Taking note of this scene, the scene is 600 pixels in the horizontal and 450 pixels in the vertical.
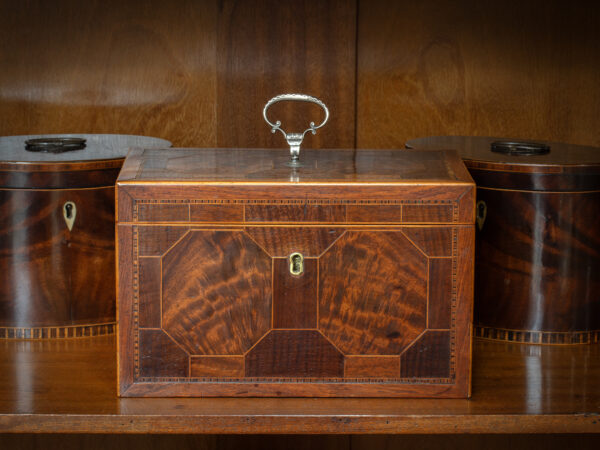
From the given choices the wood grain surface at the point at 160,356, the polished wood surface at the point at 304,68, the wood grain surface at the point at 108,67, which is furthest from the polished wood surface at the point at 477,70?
the wood grain surface at the point at 160,356

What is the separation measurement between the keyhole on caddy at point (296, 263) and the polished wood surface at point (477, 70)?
2.17ft

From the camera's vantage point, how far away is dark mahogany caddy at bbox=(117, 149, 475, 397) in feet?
2.84

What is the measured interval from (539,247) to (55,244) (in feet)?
2.11

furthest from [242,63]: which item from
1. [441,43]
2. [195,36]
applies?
[441,43]

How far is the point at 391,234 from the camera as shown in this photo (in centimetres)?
88

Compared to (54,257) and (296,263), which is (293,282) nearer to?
(296,263)

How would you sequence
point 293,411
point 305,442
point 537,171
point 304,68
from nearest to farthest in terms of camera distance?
1. point 293,411
2. point 537,171
3. point 304,68
4. point 305,442

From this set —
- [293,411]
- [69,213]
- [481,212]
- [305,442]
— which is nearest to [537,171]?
[481,212]

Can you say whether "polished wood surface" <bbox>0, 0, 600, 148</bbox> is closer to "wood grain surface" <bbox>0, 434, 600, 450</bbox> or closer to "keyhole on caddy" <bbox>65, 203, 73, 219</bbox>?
"keyhole on caddy" <bbox>65, 203, 73, 219</bbox>

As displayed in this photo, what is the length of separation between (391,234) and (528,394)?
0.26 metres

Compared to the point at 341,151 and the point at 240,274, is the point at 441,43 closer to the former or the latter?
the point at 341,151

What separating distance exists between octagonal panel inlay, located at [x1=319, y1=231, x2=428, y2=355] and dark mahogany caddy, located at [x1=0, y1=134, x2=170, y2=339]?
0.36 m

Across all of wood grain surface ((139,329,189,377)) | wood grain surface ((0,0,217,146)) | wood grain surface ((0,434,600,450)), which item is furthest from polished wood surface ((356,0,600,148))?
wood grain surface ((139,329,189,377))

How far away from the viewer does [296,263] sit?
2.89ft
